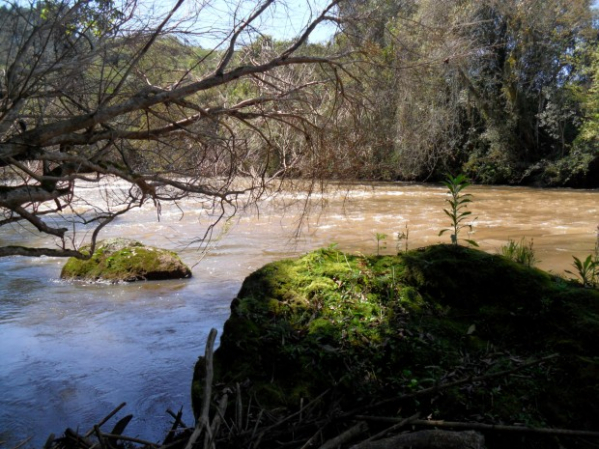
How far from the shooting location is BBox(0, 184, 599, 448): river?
184 inches

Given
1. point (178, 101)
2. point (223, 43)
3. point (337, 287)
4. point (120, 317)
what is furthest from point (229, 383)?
point (120, 317)

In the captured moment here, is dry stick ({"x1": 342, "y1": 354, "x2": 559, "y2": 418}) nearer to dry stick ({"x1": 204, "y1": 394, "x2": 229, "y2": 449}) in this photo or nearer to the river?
dry stick ({"x1": 204, "y1": 394, "x2": 229, "y2": 449})

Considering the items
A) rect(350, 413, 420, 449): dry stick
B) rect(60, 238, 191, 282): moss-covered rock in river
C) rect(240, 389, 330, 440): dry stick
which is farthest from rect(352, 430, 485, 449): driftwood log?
rect(60, 238, 191, 282): moss-covered rock in river

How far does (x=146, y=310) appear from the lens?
755 cm

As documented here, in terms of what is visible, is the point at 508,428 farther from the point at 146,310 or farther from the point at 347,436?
the point at 146,310

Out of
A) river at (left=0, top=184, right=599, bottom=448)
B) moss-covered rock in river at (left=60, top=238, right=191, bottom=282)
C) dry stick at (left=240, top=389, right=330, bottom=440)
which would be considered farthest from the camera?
moss-covered rock in river at (left=60, top=238, right=191, bottom=282)

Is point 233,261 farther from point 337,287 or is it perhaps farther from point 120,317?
point 337,287

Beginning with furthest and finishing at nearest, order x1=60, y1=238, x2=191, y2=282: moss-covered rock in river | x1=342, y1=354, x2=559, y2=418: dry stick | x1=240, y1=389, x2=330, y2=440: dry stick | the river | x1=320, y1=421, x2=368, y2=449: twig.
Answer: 1. x1=60, y1=238, x2=191, y2=282: moss-covered rock in river
2. the river
3. x1=342, y1=354, x2=559, y2=418: dry stick
4. x1=240, y1=389, x2=330, y2=440: dry stick
5. x1=320, y1=421, x2=368, y2=449: twig

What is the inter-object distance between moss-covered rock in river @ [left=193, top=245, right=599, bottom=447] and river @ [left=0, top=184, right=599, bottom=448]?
1.03 metres

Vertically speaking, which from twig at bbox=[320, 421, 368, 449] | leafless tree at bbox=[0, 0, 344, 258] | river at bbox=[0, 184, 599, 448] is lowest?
river at bbox=[0, 184, 599, 448]

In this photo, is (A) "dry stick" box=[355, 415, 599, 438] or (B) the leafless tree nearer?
(A) "dry stick" box=[355, 415, 599, 438]

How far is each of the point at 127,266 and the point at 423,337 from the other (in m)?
6.73

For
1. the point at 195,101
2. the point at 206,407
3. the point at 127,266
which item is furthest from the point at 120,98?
the point at 127,266

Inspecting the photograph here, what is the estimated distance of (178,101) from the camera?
3559 millimetres
